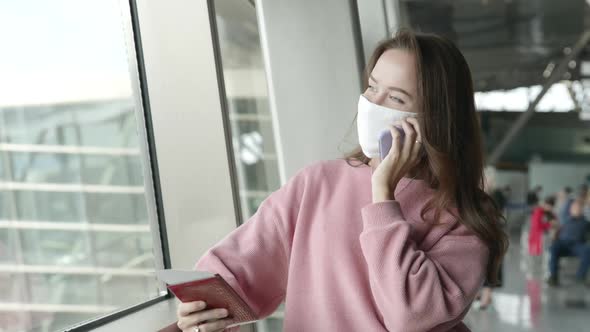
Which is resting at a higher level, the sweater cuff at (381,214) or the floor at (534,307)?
the sweater cuff at (381,214)

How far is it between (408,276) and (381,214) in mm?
178

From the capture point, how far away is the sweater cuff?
1.75 metres

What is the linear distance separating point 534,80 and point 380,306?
16.4 m

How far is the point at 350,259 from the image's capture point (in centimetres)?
185

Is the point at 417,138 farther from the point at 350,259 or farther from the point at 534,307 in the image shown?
the point at 534,307

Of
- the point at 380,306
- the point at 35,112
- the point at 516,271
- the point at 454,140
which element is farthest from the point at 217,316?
the point at 516,271

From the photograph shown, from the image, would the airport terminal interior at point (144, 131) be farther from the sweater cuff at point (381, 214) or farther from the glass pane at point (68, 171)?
the sweater cuff at point (381, 214)

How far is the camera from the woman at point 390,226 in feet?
5.70

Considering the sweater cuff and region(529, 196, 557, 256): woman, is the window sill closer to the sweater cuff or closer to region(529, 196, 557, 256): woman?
the sweater cuff

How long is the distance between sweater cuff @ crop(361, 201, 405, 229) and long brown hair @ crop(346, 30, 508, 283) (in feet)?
0.60

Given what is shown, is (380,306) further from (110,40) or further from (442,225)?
(110,40)

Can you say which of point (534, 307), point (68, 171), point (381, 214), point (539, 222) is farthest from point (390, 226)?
point (539, 222)

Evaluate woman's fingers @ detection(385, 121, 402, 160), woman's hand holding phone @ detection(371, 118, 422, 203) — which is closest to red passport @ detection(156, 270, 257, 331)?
woman's hand holding phone @ detection(371, 118, 422, 203)

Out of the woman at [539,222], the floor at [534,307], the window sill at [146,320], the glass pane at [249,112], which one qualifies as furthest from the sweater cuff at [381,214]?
the woman at [539,222]
